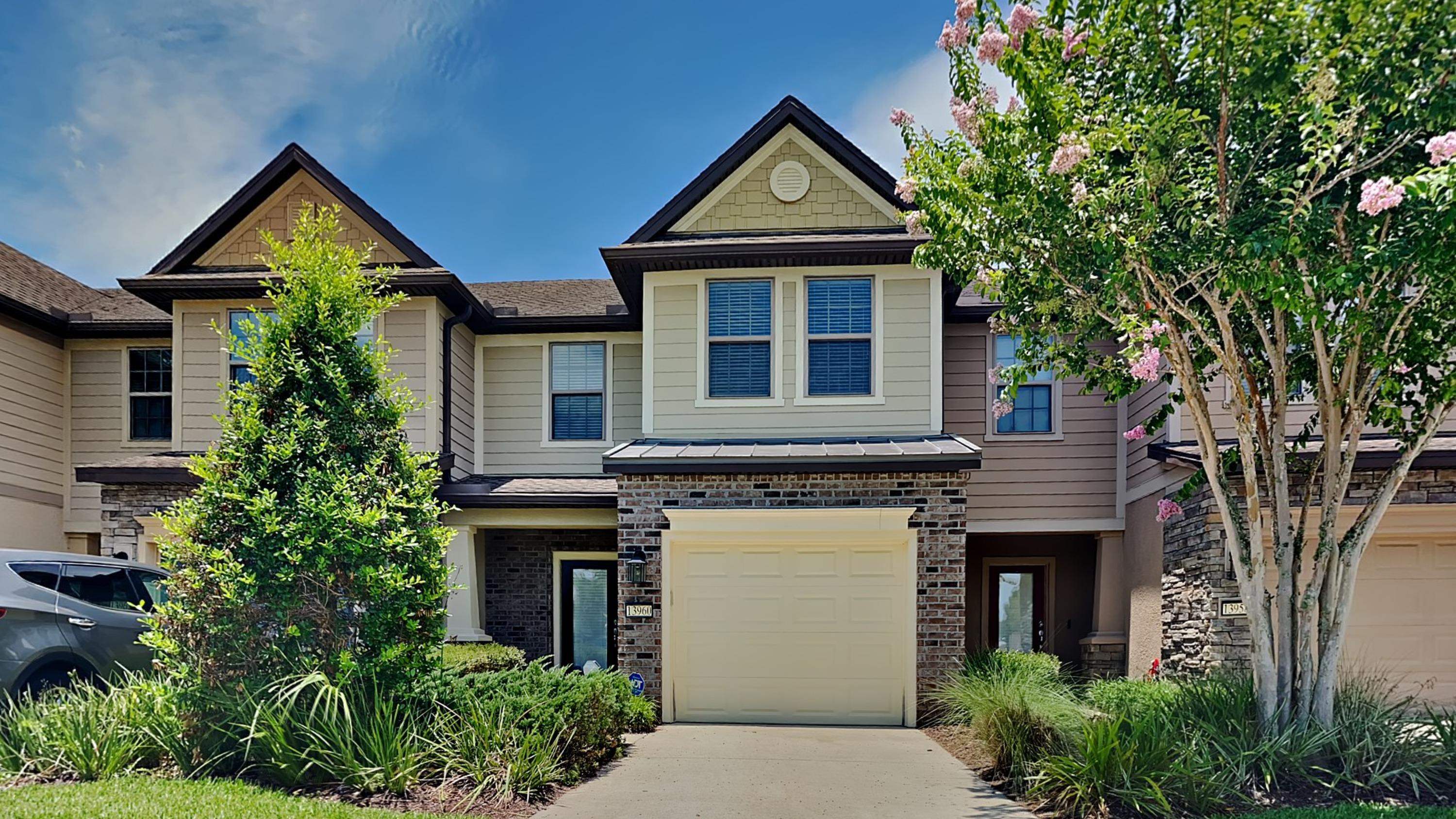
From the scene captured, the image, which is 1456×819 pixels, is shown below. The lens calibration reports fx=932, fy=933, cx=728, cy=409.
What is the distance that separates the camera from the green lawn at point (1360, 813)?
539 centimetres

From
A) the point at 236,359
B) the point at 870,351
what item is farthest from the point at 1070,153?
the point at 236,359

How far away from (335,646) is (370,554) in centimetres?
72

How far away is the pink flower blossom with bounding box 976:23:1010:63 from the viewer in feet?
20.4

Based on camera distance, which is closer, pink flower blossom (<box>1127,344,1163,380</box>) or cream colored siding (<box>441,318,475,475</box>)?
pink flower blossom (<box>1127,344,1163,380</box>)

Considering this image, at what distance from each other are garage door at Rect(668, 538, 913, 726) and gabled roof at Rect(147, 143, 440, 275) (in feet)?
18.5

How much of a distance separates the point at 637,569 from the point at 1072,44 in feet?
22.3

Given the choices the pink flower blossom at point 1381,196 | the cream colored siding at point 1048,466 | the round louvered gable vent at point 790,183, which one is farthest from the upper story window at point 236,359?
the pink flower blossom at point 1381,196

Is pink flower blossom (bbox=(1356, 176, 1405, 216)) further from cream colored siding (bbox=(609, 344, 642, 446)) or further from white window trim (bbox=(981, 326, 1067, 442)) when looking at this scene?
cream colored siding (bbox=(609, 344, 642, 446))

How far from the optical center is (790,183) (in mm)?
11508

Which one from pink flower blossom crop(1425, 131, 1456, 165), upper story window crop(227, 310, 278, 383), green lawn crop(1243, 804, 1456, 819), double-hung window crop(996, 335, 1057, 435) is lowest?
green lawn crop(1243, 804, 1456, 819)

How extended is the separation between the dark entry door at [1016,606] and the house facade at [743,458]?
53 millimetres

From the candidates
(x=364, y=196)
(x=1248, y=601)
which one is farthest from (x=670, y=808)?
(x=364, y=196)

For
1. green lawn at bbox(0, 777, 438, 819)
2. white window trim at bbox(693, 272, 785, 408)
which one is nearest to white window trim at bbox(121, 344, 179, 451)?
white window trim at bbox(693, 272, 785, 408)

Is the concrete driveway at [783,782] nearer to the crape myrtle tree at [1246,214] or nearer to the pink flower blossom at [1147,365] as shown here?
the crape myrtle tree at [1246,214]
